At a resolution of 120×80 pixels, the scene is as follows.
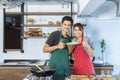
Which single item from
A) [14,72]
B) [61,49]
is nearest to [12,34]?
[14,72]

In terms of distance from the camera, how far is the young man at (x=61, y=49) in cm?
280

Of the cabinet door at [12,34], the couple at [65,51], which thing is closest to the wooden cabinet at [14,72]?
the cabinet door at [12,34]

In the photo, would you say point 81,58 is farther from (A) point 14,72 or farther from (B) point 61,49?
(A) point 14,72

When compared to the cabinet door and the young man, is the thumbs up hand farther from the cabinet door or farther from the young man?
the cabinet door

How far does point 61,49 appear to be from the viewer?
9.46 ft

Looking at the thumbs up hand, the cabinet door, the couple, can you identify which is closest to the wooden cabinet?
the cabinet door

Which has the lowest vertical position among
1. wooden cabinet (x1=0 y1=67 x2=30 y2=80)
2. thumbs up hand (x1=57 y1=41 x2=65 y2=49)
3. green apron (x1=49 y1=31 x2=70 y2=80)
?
wooden cabinet (x1=0 y1=67 x2=30 y2=80)

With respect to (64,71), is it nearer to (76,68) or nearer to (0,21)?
(76,68)

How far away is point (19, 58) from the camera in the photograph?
4.94 m

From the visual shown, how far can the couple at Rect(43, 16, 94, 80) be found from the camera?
2.82m

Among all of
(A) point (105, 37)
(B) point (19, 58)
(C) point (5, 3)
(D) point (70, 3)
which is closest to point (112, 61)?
(A) point (105, 37)

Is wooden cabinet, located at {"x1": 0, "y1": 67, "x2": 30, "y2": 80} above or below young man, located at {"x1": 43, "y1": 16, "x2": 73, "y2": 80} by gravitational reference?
below

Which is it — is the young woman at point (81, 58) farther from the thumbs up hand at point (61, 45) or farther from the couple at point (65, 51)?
the thumbs up hand at point (61, 45)

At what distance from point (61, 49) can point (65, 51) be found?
6cm
